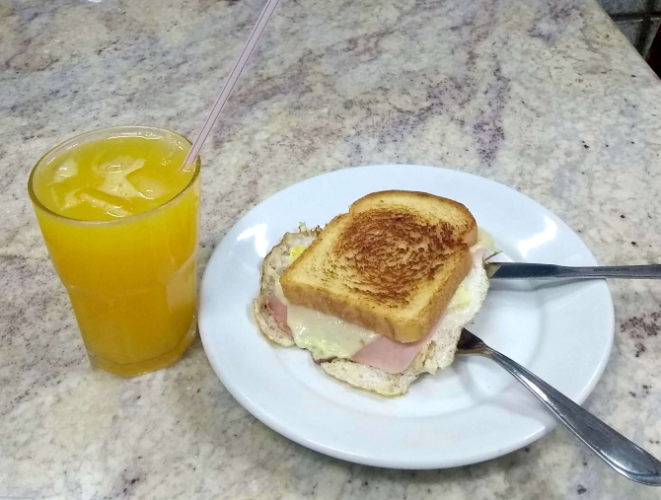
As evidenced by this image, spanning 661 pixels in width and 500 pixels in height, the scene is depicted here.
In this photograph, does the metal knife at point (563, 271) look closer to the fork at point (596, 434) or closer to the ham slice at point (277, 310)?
the fork at point (596, 434)

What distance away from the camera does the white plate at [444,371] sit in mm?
761

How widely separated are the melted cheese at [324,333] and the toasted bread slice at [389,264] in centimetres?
1

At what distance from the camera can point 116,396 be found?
3.05 ft

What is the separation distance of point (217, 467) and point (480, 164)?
0.93m

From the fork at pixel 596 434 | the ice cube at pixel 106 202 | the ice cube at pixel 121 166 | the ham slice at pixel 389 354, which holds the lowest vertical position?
the ham slice at pixel 389 354

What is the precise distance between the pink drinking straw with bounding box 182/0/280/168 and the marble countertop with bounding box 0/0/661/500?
33cm

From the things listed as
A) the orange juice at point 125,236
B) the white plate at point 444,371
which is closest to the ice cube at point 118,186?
the orange juice at point 125,236

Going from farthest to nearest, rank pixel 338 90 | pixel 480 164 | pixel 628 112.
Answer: pixel 338 90, pixel 628 112, pixel 480 164

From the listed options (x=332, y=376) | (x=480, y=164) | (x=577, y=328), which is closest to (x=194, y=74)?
(x=480, y=164)

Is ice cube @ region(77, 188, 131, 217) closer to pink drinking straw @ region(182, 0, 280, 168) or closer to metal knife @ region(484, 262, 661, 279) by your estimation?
pink drinking straw @ region(182, 0, 280, 168)

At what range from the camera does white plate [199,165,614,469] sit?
0.76 metres

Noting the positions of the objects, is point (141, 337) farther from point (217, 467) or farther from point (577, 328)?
point (577, 328)

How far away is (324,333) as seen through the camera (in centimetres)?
93

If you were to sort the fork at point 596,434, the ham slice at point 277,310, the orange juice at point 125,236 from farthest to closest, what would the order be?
the ham slice at point 277,310
the orange juice at point 125,236
the fork at point 596,434
